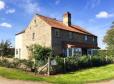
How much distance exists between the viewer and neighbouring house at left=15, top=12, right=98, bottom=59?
40.0 meters

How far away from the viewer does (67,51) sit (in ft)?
133

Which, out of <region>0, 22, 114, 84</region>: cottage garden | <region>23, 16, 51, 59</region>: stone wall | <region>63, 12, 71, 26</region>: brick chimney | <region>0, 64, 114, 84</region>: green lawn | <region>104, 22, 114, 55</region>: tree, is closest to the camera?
<region>0, 64, 114, 84</region>: green lawn

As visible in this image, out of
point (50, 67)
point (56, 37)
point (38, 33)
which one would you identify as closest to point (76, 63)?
point (50, 67)

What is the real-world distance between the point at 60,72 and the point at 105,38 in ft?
86.7

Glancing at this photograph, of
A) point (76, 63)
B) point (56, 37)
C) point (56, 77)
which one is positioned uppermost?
point (56, 37)

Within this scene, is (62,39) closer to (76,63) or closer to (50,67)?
(76,63)

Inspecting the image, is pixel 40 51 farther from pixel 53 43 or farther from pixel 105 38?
pixel 105 38

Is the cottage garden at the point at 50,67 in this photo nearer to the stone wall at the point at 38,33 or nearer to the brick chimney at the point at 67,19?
the stone wall at the point at 38,33

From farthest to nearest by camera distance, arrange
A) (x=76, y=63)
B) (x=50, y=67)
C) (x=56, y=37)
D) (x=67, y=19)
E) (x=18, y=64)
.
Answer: (x=67, y=19) < (x=56, y=37) < (x=76, y=63) < (x=50, y=67) < (x=18, y=64)

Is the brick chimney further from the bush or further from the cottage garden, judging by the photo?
the cottage garden

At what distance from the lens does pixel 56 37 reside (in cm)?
4044

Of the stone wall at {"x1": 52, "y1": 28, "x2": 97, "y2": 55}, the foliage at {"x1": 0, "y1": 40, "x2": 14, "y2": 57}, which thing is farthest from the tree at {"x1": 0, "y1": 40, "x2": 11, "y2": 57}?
the stone wall at {"x1": 52, "y1": 28, "x2": 97, "y2": 55}

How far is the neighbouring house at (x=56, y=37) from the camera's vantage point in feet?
131

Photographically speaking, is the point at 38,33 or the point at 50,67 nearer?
the point at 50,67
